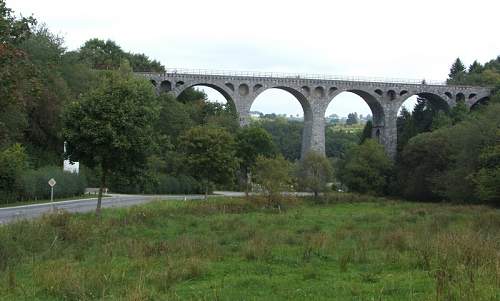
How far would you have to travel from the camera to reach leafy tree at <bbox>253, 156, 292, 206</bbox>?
34.0 m

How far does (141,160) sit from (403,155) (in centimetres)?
4390

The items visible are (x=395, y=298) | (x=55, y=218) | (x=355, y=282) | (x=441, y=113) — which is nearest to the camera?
(x=395, y=298)

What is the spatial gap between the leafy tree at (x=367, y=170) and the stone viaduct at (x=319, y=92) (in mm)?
4105

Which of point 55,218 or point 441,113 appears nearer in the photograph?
point 55,218

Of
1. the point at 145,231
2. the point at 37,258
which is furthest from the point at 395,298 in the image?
the point at 145,231

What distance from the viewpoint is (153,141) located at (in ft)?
66.0

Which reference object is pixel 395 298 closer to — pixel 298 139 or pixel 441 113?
pixel 441 113

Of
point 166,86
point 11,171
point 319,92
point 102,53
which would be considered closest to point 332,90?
point 319,92

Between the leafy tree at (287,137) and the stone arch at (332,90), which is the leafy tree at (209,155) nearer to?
the stone arch at (332,90)

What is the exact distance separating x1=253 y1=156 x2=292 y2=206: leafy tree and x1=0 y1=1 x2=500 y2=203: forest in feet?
0.61

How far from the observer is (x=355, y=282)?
344 inches

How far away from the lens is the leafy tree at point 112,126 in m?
19.1

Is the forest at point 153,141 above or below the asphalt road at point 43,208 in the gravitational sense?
above

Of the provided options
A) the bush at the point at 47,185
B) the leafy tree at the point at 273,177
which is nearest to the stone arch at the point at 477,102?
the leafy tree at the point at 273,177
